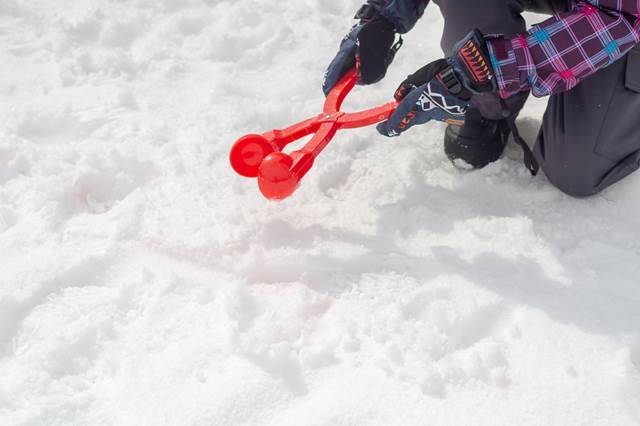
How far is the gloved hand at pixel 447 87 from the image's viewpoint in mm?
1238

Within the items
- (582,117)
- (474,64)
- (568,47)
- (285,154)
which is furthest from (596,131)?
(285,154)

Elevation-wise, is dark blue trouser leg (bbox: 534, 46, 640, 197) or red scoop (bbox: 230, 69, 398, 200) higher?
red scoop (bbox: 230, 69, 398, 200)

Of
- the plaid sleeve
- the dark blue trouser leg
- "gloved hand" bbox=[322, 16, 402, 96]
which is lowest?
the dark blue trouser leg

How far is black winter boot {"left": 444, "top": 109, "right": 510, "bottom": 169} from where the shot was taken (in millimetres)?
1512

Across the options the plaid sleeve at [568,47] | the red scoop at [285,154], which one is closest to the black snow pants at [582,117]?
the plaid sleeve at [568,47]

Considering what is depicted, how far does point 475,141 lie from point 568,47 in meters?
0.35

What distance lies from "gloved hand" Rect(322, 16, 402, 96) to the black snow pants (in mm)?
185

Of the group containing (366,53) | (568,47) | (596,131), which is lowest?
(596,131)

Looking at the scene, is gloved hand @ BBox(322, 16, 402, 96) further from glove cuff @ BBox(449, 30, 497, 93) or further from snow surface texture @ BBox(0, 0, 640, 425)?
glove cuff @ BBox(449, 30, 497, 93)

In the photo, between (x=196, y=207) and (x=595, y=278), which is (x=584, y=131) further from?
(x=196, y=207)

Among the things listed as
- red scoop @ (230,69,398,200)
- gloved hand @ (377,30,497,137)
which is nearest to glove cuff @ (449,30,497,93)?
gloved hand @ (377,30,497,137)

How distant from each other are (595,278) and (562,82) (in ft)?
1.41

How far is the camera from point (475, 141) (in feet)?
4.94

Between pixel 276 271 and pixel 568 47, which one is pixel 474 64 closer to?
pixel 568 47
